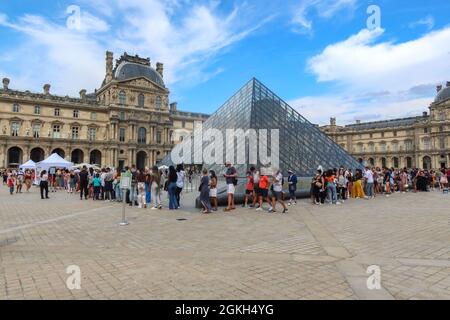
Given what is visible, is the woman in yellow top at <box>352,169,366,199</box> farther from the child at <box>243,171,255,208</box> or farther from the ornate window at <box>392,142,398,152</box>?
the ornate window at <box>392,142,398,152</box>

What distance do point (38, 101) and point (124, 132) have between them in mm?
13077

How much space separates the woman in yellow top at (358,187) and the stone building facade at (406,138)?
57.6 meters

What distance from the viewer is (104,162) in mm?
50469

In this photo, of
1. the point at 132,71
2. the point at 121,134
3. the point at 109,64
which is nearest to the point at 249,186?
the point at 121,134

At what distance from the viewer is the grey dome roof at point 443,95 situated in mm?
62750

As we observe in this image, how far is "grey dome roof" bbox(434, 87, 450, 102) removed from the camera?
206 feet

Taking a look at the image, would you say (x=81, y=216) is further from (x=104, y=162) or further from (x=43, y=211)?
(x=104, y=162)

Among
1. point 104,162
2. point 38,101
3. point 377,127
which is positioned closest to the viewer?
point 38,101

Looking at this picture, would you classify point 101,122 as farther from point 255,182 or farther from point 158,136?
point 255,182

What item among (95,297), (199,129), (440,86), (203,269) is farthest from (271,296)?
(440,86)

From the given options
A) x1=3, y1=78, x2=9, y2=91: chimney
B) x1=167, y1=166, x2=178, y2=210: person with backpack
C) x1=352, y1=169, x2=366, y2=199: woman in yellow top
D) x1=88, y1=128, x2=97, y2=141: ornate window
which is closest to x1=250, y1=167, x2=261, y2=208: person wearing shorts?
x1=167, y1=166, x2=178, y2=210: person with backpack

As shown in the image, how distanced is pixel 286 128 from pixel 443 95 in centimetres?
6360

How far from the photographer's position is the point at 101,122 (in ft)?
169

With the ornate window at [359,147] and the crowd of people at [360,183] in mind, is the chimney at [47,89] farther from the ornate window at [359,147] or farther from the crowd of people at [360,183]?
the ornate window at [359,147]
